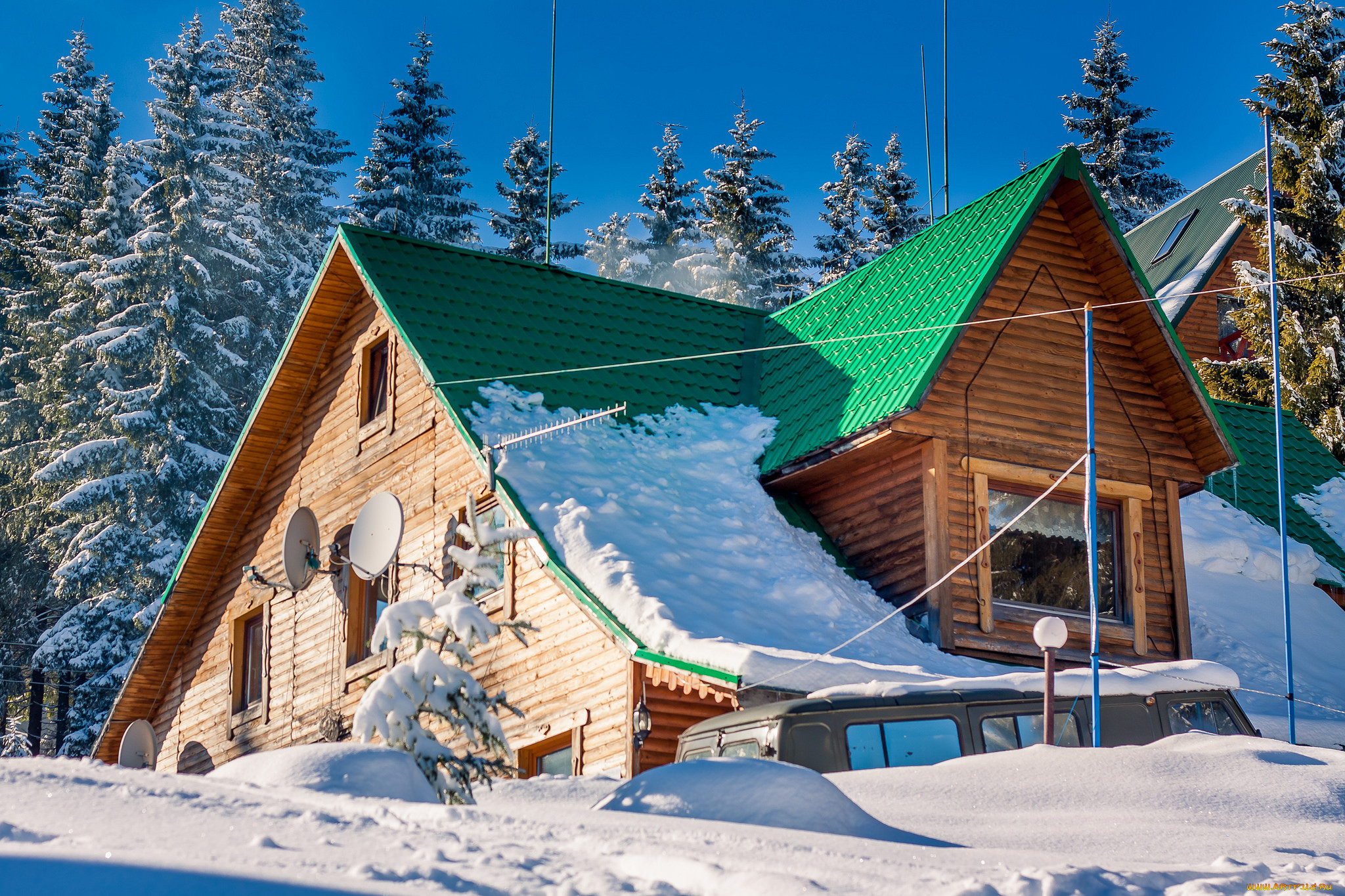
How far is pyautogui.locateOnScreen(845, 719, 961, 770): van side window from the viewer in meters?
9.21

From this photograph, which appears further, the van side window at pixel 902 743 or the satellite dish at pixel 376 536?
the satellite dish at pixel 376 536

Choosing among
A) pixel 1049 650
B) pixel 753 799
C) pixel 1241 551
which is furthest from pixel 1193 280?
pixel 753 799

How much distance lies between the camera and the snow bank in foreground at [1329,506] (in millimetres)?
17670

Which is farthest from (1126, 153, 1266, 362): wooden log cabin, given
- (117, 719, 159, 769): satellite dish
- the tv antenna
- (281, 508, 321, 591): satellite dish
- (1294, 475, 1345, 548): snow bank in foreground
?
(117, 719, 159, 769): satellite dish

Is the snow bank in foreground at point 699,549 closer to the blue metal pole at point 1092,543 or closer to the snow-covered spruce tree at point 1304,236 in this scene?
the blue metal pole at point 1092,543

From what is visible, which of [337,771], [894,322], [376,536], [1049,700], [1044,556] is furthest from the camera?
[894,322]

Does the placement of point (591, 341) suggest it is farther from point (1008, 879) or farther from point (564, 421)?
point (1008, 879)

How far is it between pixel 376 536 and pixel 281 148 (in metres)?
28.7

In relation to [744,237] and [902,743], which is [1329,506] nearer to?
[902,743]

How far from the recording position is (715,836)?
18.5ft

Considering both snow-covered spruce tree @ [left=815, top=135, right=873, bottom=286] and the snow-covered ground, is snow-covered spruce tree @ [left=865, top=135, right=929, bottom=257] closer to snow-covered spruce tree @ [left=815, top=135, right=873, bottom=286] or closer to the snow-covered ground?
snow-covered spruce tree @ [left=815, top=135, right=873, bottom=286]

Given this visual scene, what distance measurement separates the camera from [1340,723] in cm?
1373

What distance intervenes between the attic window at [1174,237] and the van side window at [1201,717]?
20.1m

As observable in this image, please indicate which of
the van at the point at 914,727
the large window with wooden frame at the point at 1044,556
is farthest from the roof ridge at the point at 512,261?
the van at the point at 914,727
